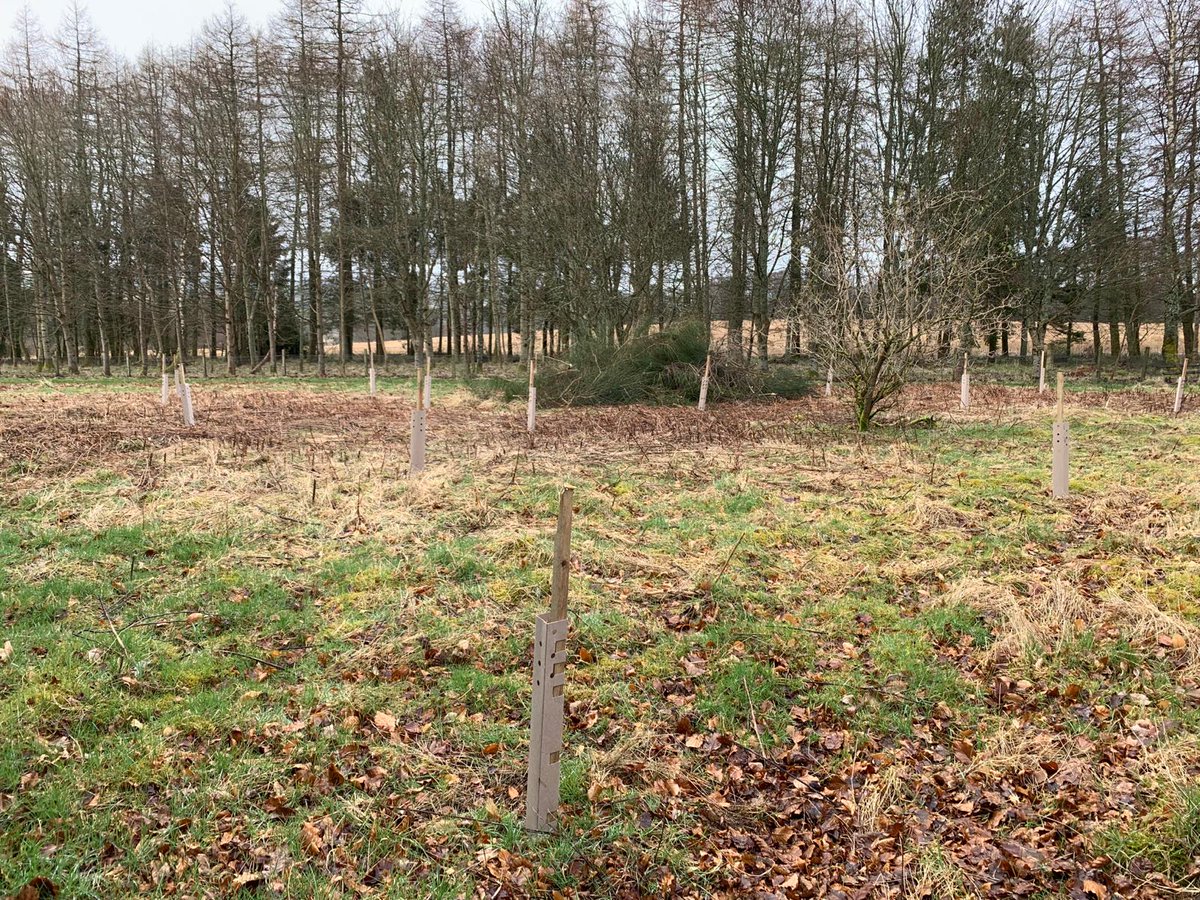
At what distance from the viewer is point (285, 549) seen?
248 inches

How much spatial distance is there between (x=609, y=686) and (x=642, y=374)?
1388cm

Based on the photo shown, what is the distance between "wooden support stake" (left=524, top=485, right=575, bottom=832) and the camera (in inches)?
118

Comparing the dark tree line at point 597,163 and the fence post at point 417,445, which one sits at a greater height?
the dark tree line at point 597,163

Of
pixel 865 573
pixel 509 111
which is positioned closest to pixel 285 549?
pixel 865 573

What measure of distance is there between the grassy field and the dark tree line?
47.8 ft

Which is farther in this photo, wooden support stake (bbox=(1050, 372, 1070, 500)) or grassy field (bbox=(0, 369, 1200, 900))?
wooden support stake (bbox=(1050, 372, 1070, 500))

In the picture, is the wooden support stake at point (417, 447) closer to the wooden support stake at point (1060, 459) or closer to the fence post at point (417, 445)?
the fence post at point (417, 445)

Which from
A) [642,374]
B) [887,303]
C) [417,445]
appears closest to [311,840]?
[417,445]

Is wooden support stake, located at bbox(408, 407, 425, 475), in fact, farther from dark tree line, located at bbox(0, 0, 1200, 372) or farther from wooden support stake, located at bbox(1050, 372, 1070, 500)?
dark tree line, located at bbox(0, 0, 1200, 372)

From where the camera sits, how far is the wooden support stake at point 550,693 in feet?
9.80

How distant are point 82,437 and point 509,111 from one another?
19.5 metres

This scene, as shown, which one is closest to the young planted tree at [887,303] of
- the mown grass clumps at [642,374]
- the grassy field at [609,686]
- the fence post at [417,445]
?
the grassy field at [609,686]

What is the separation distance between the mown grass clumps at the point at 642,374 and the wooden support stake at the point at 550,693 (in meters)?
14.2

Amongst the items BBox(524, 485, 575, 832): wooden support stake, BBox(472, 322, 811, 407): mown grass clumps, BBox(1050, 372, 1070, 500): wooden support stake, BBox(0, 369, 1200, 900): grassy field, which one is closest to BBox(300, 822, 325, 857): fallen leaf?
BBox(0, 369, 1200, 900): grassy field
